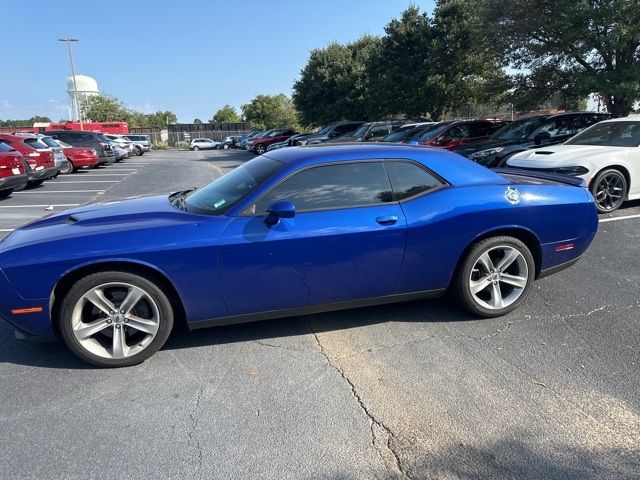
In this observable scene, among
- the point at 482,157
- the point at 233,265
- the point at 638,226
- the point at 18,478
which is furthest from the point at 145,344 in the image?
the point at 482,157

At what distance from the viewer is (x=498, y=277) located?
3877 millimetres

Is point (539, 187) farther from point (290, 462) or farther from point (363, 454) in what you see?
point (290, 462)

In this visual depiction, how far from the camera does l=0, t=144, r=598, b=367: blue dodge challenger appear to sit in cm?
313

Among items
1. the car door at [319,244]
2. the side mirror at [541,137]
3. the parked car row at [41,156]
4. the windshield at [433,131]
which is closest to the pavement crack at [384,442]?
the car door at [319,244]

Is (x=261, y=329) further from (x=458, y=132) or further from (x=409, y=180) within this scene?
(x=458, y=132)

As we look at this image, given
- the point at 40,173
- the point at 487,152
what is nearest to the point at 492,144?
the point at 487,152

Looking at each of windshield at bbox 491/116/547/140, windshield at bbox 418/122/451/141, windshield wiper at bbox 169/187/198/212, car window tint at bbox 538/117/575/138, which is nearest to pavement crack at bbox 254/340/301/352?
windshield wiper at bbox 169/187/198/212

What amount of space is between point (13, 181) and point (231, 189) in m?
9.48

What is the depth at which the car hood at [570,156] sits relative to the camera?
7.11 metres

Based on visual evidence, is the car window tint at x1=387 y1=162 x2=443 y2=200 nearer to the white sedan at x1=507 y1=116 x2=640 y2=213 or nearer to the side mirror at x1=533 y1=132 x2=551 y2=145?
the white sedan at x1=507 y1=116 x2=640 y2=213

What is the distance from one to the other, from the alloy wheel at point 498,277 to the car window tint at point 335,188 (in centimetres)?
99

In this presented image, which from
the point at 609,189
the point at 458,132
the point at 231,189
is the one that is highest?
the point at 458,132

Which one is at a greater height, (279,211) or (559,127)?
(559,127)

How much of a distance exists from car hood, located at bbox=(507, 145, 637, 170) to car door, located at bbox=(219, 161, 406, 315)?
4784 mm
